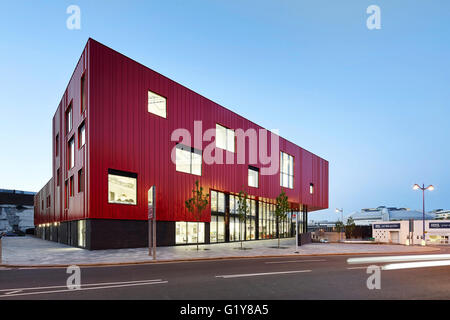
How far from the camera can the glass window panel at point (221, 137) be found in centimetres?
3615

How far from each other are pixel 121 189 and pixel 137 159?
2.92m

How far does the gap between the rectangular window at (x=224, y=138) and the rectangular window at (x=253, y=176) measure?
180 inches

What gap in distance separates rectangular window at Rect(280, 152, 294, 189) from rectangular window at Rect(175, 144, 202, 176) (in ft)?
56.2

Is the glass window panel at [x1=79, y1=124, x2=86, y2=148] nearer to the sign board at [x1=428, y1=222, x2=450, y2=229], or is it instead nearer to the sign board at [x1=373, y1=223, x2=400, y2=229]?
the sign board at [x1=373, y1=223, x2=400, y2=229]

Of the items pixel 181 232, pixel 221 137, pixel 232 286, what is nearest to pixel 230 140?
pixel 221 137

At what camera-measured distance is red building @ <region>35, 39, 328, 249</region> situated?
25.5 meters

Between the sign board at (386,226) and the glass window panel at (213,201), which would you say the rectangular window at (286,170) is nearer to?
the glass window panel at (213,201)

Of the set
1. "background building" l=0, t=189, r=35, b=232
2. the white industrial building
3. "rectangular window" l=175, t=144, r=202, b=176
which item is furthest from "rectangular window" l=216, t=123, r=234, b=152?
"background building" l=0, t=189, r=35, b=232

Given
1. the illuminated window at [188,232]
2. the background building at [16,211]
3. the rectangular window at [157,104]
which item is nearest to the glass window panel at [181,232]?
the illuminated window at [188,232]

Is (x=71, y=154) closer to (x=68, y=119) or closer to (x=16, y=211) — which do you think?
(x=68, y=119)

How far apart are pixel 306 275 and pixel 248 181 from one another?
28348 millimetres
